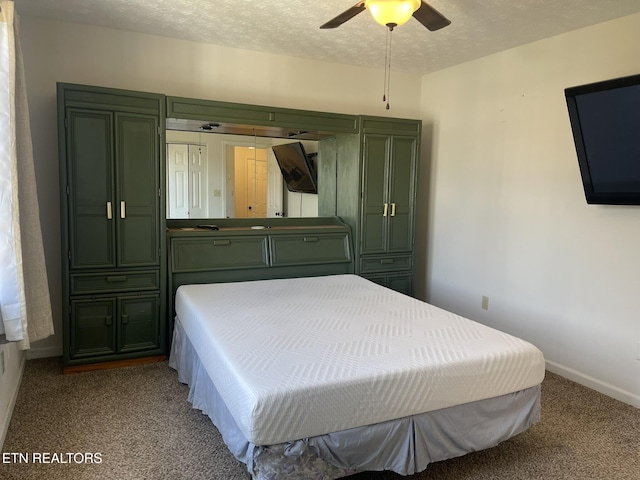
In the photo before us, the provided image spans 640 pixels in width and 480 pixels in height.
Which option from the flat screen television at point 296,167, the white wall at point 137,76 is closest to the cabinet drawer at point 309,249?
the flat screen television at point 296,167

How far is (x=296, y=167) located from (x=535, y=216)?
2107 millimetres

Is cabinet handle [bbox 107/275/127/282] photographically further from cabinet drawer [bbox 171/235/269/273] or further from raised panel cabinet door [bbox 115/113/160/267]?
cabinet drawer [bbox 171/235/269/273]

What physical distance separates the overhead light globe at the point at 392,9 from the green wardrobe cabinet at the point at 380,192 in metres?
1.75

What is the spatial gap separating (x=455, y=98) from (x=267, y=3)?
6.99ft

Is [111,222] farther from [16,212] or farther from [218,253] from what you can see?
[16,212]

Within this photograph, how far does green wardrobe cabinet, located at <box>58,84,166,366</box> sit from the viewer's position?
3.17m

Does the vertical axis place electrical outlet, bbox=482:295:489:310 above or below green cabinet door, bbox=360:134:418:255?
below

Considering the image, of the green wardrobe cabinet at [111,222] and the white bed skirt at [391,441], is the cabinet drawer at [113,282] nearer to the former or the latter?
the green wardrobe cabinet at [111,222]

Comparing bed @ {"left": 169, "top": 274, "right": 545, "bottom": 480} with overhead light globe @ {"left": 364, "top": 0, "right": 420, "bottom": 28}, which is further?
overhead light globe @ {"left": 364, "top": 0, "right": 420, "bottom": 28}

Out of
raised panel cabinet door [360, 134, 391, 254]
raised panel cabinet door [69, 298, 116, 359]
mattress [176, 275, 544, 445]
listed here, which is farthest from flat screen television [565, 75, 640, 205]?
raised panel cabinet door [69, 298, 116, 359]

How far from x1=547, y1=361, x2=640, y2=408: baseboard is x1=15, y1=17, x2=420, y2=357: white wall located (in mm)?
2801

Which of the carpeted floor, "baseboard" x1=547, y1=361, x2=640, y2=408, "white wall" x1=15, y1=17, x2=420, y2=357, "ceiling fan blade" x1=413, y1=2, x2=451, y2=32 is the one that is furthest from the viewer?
"white wall" x1=15, y1=17, x2=420, y2=357

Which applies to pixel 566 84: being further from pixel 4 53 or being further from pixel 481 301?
pixel 4 53

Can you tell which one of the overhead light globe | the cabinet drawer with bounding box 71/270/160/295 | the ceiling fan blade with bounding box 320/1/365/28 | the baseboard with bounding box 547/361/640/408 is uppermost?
the ceiling fan blade with bounding box 320/1/365/28
